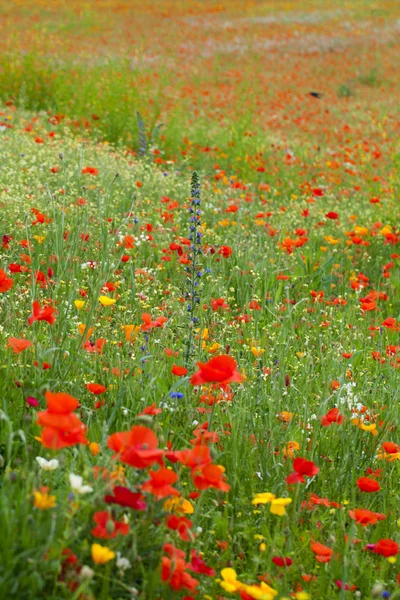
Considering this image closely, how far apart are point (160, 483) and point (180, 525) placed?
16 cm

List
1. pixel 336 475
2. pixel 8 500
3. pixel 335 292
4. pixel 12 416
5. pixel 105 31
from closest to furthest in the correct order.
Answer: pixel 8 500 < pixel 12 416 < pixel 336 475 < pixel 335 292 < pixel 105 31

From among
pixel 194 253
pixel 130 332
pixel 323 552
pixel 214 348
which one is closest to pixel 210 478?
pixel 323 552

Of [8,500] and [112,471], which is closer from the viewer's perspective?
[8,500]

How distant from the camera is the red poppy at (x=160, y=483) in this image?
143 cm

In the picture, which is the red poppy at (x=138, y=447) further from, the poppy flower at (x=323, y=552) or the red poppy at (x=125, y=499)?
the poppy flower at (x=323, y=552)

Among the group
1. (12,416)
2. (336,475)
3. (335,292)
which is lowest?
(335,292)

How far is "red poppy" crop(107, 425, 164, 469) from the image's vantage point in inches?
53.6

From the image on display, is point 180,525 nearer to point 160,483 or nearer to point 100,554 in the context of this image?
point 160,483

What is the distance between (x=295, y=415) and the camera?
2.43m

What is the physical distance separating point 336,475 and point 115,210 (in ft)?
9.56

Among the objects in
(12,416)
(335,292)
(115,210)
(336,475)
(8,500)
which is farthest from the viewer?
(115,210)

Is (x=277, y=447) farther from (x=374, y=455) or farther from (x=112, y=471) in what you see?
(x=112, y=471)

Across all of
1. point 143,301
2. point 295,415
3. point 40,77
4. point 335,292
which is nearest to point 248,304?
point 143,301

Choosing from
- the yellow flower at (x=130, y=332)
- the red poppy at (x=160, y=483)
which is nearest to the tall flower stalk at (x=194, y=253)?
the yellow flower at (x=130, y=332)
